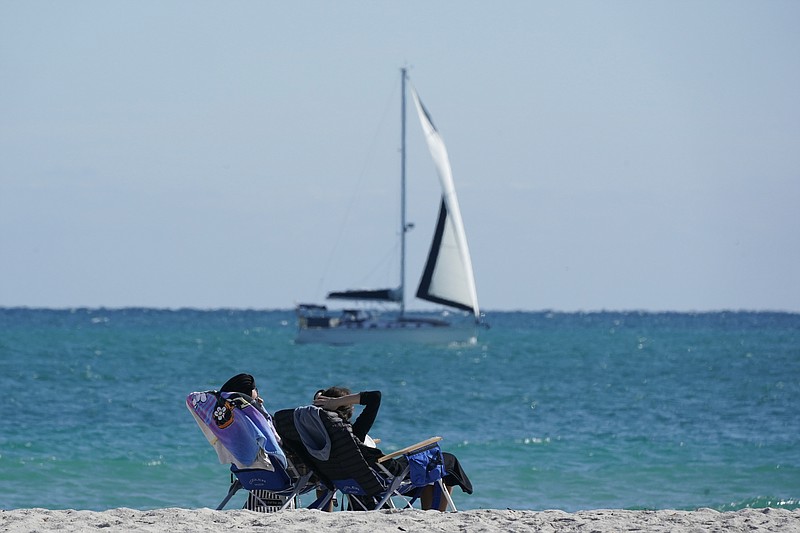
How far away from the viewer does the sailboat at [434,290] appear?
42.1 meters

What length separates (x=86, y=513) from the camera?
315 inches

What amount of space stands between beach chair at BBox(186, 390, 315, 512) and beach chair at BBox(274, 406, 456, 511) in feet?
0.37

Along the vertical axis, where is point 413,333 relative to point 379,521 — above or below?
above

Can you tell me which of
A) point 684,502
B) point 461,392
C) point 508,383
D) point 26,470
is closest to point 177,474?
point 26,470

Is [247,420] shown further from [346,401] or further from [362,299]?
[362,299]

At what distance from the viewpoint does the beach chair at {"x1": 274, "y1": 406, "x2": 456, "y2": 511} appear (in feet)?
26.4

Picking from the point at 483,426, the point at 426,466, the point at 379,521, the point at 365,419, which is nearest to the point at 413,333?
the point at 483,426

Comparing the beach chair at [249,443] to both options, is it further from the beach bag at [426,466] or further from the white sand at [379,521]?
the beach bag at [426,466]

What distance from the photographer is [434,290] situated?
139 feet

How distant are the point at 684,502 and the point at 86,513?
614cm

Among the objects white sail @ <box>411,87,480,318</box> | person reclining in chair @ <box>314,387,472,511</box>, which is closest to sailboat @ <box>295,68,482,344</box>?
white sail @ <box>411,87,480,318</box>

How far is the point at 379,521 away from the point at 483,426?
455 inches

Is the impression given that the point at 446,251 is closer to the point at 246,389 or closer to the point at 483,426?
the point at 483,426

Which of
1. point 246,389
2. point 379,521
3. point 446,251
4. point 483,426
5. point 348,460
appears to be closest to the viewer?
point 379,521
